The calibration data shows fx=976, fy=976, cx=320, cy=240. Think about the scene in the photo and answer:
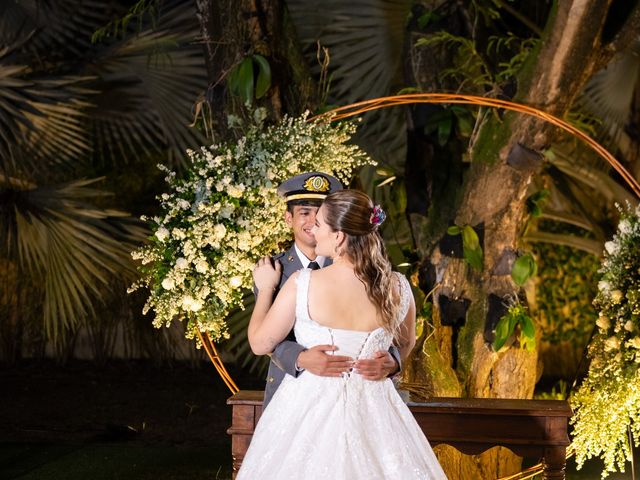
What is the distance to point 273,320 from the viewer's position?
3.43 m

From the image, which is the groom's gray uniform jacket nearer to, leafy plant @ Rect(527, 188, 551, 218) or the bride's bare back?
the bride's bare back

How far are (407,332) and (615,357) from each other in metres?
1.31

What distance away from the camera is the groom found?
11.1 ft

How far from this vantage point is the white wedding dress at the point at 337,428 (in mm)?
3266

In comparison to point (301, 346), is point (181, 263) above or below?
above

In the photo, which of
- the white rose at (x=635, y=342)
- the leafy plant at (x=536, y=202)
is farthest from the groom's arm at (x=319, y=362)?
the leafy plant at (x=536, y=202)

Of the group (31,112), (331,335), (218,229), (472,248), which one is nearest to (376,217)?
(331,335)

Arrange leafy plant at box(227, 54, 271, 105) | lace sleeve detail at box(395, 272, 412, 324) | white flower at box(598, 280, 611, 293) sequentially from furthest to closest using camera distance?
1. leafy plant at box(227, 54, 271, 105)
2. white flower at box(598, 280, 611, 293)
3. lace sleeve detail at box(395, 272, 412, 324)

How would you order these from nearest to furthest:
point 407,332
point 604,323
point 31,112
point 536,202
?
1. point 407,332
2. point 604,323
3. point 536,202
4. point 31,112

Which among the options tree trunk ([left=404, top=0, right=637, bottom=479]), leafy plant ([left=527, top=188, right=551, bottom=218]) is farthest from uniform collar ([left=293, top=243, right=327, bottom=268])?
leafy plant ([left=527, top=188, right=551, bottom=218])

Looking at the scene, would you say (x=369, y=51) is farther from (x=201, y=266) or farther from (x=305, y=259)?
(x=305, y=259)

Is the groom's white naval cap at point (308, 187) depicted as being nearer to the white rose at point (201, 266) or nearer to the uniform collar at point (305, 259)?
the uniform collar at point (305, 259)

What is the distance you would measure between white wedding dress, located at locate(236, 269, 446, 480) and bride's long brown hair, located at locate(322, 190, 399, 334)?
0.44ft

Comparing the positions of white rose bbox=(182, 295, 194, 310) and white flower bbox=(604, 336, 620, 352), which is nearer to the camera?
white rose bbox=(182, 295, 194, 310)
